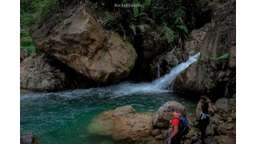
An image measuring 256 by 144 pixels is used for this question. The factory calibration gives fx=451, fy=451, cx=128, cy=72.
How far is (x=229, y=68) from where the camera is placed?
8070 millimetres

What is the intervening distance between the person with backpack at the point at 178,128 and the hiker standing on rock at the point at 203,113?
1.15 feet

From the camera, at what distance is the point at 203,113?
7586mm

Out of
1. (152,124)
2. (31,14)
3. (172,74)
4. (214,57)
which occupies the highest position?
(31,14)

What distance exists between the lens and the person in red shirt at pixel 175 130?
7193 mm

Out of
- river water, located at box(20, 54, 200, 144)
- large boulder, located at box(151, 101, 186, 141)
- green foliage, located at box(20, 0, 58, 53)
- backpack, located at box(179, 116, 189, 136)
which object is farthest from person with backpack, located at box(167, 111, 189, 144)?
green foliage, located at box(20, 0, 58, 53)

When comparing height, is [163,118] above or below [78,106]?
below

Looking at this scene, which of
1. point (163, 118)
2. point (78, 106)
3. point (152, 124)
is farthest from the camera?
point (78, 106)

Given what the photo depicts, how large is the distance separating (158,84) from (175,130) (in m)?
2.41

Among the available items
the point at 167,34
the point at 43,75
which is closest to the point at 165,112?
the point at 167,34

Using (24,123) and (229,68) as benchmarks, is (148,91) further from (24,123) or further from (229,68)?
(24,123)

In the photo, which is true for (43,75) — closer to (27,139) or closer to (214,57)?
(27,139)

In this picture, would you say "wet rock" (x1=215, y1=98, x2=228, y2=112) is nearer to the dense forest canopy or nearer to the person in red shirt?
the person in red shirt

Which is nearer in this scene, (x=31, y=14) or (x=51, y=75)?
(x=31, y=14)
